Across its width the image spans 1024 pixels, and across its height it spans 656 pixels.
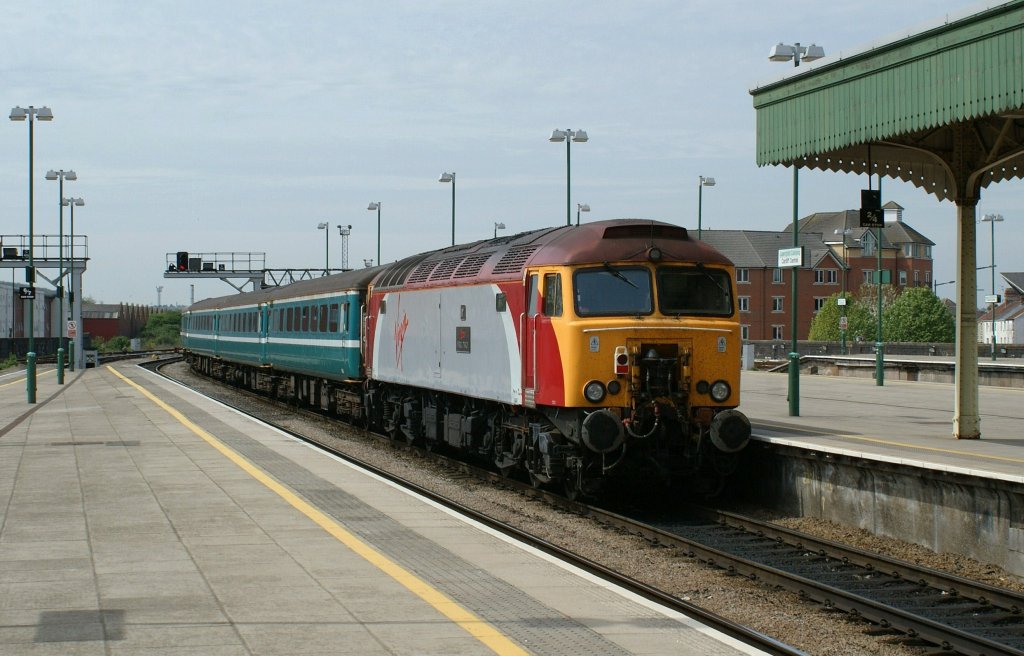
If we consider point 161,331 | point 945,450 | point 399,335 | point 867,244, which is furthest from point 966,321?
point 161,331

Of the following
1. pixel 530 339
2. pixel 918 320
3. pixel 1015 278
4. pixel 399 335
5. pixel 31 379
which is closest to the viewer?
pixel 530 339

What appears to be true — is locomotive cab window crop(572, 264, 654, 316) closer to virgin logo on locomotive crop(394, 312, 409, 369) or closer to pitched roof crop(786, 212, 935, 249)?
virgin logo on locomotive crop(394, 312, 409, 369)

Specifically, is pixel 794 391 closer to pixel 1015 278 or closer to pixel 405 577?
pixel 405 577

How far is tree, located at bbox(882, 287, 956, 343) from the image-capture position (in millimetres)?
96500

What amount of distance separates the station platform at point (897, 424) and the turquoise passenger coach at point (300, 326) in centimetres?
824

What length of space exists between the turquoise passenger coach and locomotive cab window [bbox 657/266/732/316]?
11.1m

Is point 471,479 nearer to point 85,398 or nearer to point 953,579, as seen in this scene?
point 953,579

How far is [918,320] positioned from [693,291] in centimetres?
8744

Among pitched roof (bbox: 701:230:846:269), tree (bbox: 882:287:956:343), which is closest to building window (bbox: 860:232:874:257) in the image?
pitched roof (bbox: 701:230:846:269)

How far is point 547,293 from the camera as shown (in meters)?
14.6

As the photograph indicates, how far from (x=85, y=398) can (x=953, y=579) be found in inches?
1123

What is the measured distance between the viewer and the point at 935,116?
44.8ft

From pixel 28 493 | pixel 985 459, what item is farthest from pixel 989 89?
pixel 28 493

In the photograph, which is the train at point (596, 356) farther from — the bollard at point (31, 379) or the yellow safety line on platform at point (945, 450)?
the bollard at point (31, 379)
